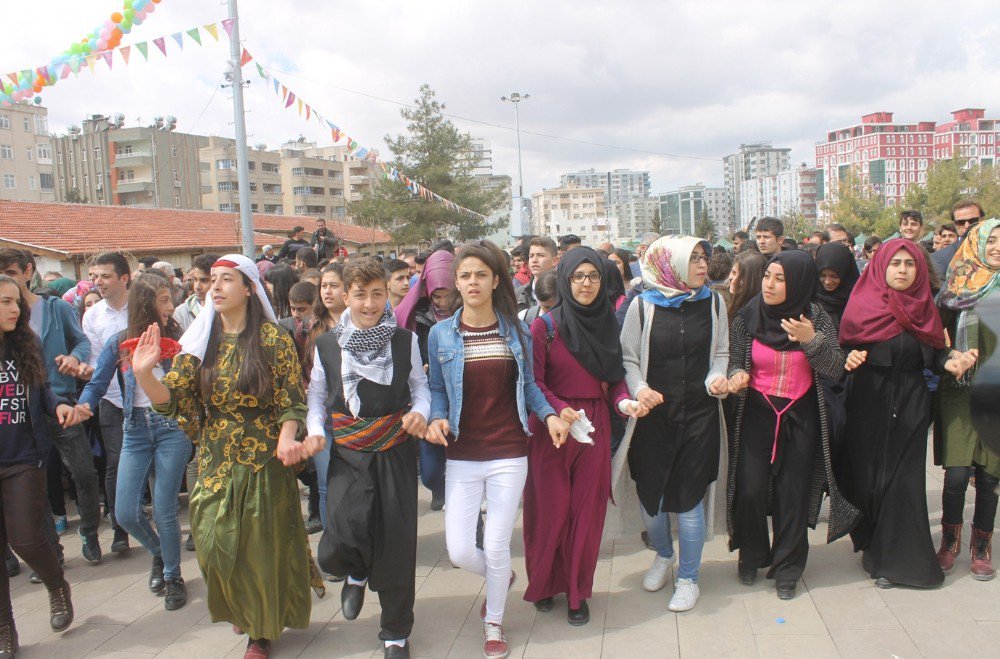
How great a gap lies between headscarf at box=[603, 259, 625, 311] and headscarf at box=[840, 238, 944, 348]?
1299mm

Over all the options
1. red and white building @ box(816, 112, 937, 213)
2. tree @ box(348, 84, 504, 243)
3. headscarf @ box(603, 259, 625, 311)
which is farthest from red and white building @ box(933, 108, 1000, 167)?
headscarf @ box(603, 259, 625, 311)

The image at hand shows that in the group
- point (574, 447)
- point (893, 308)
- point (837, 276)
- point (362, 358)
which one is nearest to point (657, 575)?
point (574, 447)

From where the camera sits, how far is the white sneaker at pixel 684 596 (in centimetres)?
372

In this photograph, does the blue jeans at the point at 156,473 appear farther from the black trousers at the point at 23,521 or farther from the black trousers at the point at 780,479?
the black trousers at the point at 780,479

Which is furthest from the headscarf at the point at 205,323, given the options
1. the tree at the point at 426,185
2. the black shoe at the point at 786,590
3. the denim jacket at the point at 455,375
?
the tree at the point at 426,185

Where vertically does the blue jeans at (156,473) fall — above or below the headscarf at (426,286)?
below

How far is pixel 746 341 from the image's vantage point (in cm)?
395

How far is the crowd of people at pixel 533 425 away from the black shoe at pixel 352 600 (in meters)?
0.01

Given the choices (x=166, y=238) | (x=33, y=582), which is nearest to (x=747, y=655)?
(x=33, y=582)

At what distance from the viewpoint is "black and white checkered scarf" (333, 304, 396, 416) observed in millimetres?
3275

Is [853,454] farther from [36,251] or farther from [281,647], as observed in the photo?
[36,251]

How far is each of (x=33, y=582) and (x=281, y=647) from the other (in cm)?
202

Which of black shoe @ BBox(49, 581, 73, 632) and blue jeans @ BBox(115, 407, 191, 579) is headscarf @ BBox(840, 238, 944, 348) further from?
black shoe @ BBox(49, 581, 73, 632)

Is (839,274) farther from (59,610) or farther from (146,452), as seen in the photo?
(59,610)
